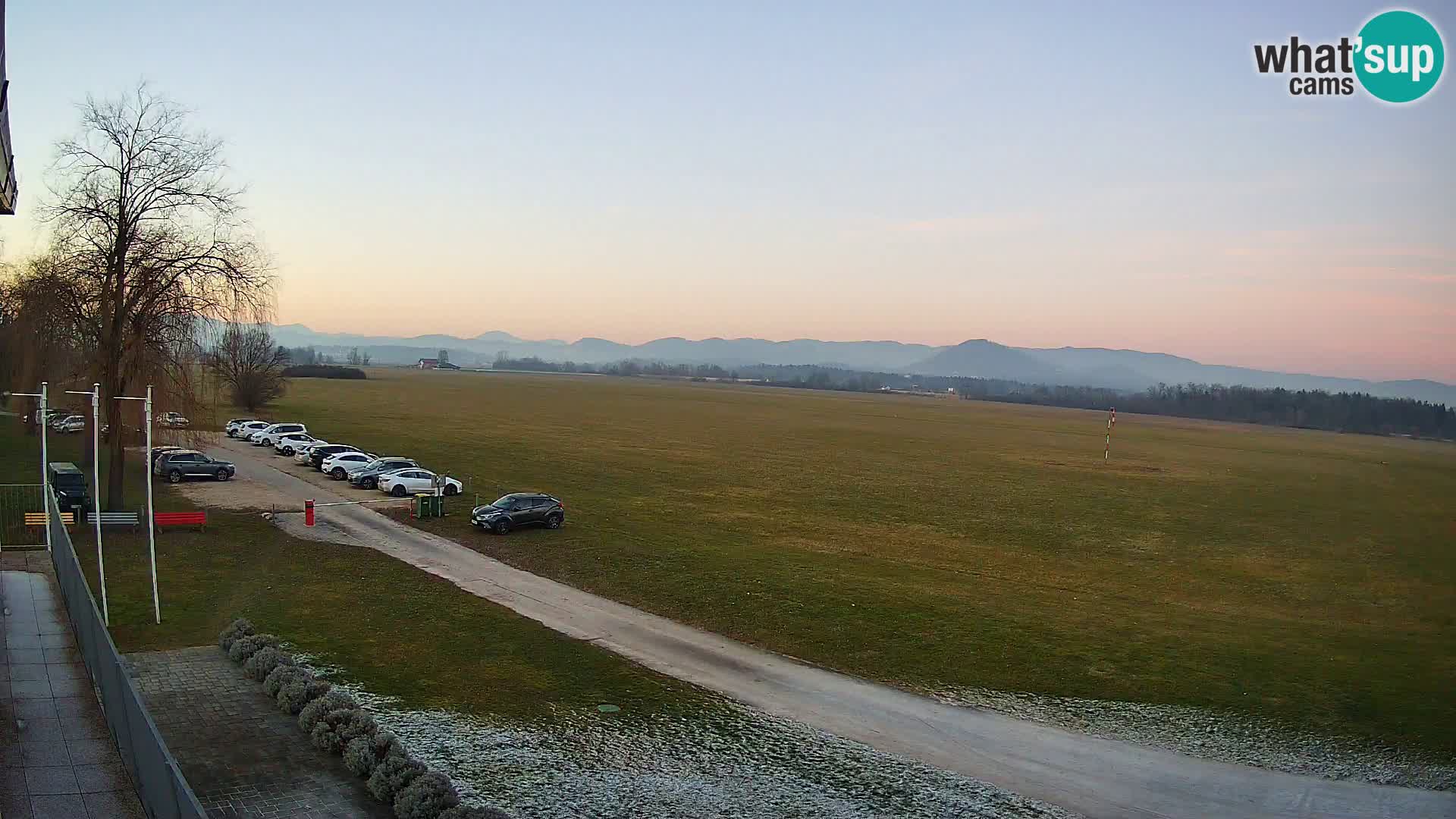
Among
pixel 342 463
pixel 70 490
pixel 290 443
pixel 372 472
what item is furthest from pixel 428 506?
pixel 290 443

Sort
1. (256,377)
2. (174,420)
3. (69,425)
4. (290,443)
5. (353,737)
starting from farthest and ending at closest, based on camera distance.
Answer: (256,377) → (69,425) → (290,443) → (174,420) → (353,737)

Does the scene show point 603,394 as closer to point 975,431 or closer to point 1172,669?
point 975,431

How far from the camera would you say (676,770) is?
50.3ft

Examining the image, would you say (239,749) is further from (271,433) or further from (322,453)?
(271,433)

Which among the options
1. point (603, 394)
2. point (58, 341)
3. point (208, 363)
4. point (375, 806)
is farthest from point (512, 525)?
point (603, 394)

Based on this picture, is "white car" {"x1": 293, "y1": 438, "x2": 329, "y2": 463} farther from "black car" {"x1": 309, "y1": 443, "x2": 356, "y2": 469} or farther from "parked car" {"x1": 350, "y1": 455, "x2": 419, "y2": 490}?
"parked car" {"x1": 350, "y1": 455, "x2": 419, "y2": 490}

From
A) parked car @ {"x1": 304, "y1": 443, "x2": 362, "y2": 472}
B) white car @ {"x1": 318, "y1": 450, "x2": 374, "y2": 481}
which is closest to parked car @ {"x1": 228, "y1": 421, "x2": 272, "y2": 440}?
parked car @ {"x1": 304, "y1": 443, "x2": 362, "y2": 472}

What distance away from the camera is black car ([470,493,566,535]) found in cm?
3388

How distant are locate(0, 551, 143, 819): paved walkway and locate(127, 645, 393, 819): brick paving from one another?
793 millimetres

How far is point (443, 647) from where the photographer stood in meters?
20.8

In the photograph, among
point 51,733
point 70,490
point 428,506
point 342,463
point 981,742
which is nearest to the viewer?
point 51,733

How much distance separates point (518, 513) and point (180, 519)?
11476 mm

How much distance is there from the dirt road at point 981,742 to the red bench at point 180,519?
12.6m

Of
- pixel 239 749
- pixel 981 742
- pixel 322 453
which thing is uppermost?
pixel 322 453
